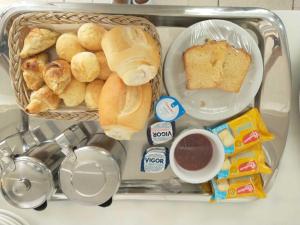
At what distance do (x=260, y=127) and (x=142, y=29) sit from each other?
412mm

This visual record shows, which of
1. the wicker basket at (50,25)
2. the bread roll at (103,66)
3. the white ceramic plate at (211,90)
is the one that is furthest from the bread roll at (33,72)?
the white ceramic plate at (211,90)

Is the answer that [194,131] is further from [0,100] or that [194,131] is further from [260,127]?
[0,100]

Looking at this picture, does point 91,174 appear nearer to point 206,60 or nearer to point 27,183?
point 27,183

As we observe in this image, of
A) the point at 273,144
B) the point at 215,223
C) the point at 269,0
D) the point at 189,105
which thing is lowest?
the point at 215,223

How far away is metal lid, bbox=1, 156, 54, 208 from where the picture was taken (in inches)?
30.6

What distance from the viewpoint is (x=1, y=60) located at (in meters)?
0.87

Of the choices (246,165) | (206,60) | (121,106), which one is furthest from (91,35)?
(246,165)

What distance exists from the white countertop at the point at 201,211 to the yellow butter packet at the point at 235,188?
0.08 metres

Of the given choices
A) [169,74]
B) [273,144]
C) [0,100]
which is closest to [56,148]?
[0,100]

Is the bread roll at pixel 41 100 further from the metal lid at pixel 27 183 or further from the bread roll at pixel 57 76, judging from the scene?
the metal lid at pixel 27 183

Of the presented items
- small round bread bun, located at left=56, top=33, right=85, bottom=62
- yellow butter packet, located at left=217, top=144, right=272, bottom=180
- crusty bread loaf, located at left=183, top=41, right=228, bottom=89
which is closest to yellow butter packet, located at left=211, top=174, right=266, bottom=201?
yellow butter packet, located at left=217, top=144, right=272, bottom=180

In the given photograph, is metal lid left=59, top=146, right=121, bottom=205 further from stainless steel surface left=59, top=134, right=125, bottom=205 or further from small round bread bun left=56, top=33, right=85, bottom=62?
small round bread bun left=56, top=33, right=85, bottom=62

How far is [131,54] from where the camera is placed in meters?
0.68

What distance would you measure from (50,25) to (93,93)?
189mm
